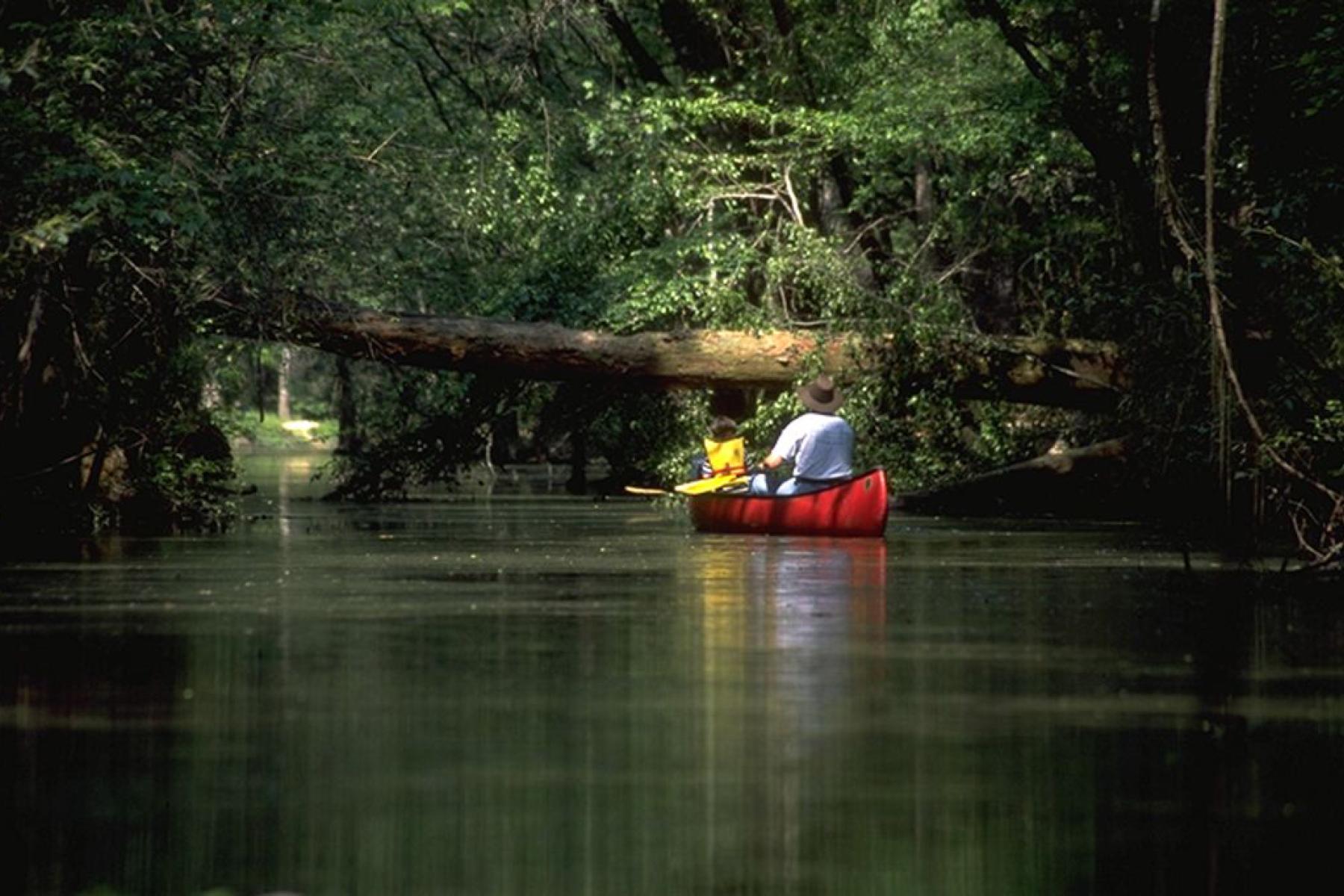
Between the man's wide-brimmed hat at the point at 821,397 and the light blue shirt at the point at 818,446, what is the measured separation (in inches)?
4.2

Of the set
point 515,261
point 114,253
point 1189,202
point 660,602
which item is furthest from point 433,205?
point 660,602

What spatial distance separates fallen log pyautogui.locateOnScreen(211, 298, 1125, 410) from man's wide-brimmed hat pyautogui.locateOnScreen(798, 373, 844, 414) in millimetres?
2059

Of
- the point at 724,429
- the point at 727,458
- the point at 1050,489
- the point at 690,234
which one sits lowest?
the point at 1050,489

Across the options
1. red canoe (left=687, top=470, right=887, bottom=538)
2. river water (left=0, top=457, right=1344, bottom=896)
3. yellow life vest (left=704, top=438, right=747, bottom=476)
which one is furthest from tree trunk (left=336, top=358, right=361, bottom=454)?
river water (left=0, top=457, right=1344, bottom=896)

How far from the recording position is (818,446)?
31.4 m

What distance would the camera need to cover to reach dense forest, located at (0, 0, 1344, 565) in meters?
25.1

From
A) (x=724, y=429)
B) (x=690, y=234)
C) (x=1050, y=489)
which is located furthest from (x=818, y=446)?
(x=1050, y=489)

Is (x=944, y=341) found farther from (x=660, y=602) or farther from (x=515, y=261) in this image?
(x=660, y=602)

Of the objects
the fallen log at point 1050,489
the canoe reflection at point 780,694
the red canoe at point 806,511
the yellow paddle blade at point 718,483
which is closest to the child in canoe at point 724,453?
the yellow paddle blade at point 718,483

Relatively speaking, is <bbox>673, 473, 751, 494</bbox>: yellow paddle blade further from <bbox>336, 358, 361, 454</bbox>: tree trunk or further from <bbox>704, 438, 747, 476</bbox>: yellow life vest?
<bbox>336, 358, 361, 454</bbox>: tree trunk

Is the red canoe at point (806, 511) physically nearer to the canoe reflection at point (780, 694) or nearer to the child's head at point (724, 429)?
the child's head at point (724, 429)

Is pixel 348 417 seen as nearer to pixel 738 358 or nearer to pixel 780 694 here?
pixel 738 358

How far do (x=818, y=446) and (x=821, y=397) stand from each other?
681mm

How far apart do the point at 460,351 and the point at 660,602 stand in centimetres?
1499
